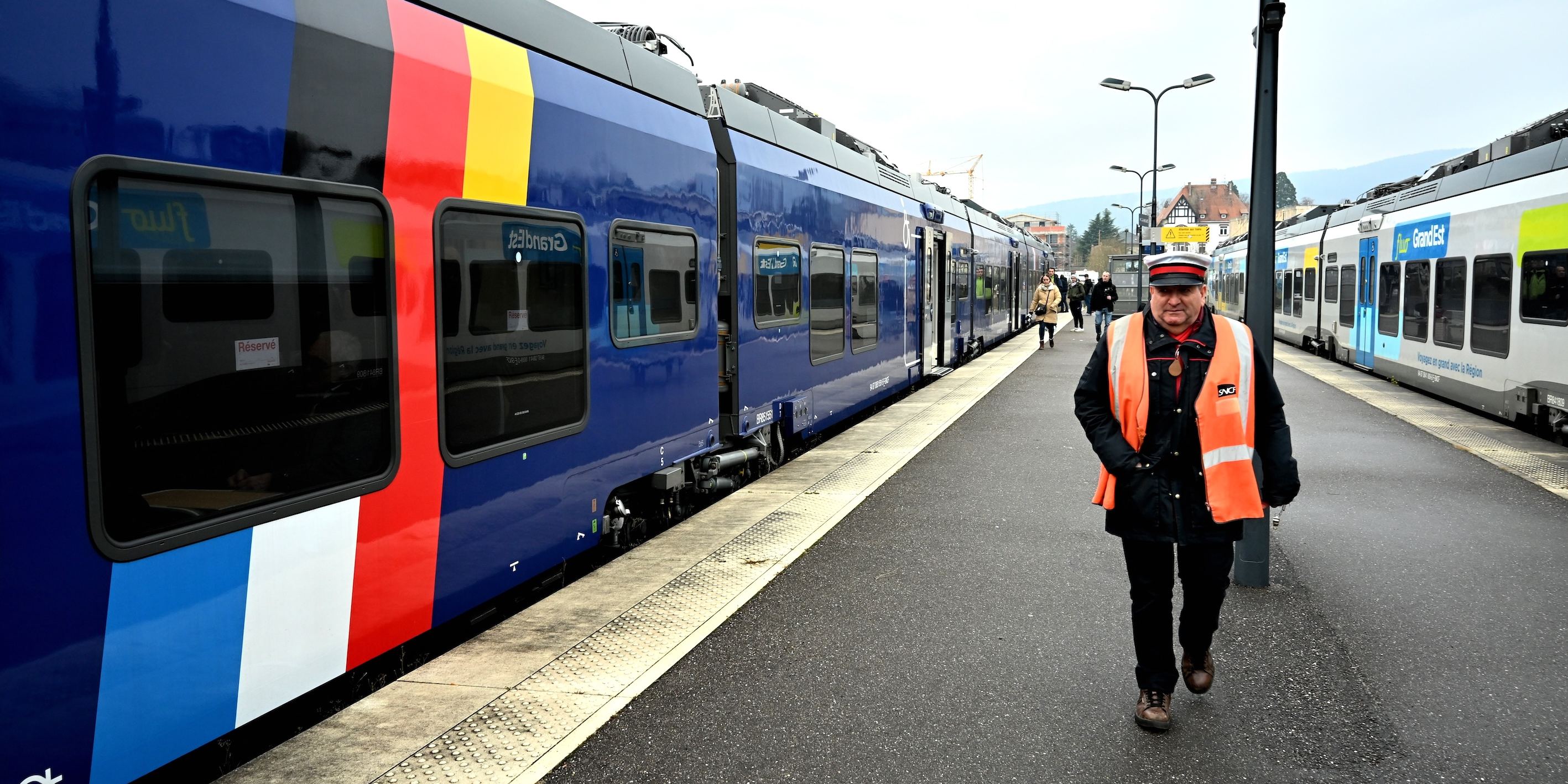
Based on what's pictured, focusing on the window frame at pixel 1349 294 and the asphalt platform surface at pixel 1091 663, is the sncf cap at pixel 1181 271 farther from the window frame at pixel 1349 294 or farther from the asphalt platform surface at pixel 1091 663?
the window frame at pixel 1349 294

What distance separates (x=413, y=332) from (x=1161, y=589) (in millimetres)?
2961

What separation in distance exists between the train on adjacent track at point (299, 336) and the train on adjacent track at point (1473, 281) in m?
4.15

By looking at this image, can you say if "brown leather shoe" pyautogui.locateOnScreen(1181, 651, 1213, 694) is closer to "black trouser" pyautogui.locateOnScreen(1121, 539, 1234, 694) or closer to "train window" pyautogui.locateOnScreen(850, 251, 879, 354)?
"black trouser" pyautogui.locateOnScreen(1121, 539, 1234, 694)

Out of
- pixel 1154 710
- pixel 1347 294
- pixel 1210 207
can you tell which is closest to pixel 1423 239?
pixel 1347 294

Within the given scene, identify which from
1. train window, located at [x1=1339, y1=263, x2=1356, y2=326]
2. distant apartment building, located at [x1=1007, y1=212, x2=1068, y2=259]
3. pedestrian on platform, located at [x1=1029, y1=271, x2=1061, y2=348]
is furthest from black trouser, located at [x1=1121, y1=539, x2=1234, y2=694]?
distant apartment building, located at [x1=1007, y1=212, x2=1068, y2=259]

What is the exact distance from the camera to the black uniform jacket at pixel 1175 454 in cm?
398

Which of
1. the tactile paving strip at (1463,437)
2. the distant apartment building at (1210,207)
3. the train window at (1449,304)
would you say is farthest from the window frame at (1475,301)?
the distant apartment building at (1210,207)

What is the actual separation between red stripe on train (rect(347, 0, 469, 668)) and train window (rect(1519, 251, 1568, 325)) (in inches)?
412

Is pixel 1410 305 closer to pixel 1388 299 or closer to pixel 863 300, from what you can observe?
pixel 1388 299

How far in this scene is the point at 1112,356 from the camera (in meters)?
4.09

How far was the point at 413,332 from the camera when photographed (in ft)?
14.0

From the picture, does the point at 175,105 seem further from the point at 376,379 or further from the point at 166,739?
the point at 166,739

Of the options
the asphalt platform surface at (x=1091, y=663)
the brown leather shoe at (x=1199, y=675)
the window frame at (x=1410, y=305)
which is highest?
the window frame at (x=1410, y=305)

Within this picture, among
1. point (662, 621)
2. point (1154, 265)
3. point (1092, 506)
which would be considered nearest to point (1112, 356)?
point (1154, 265)
